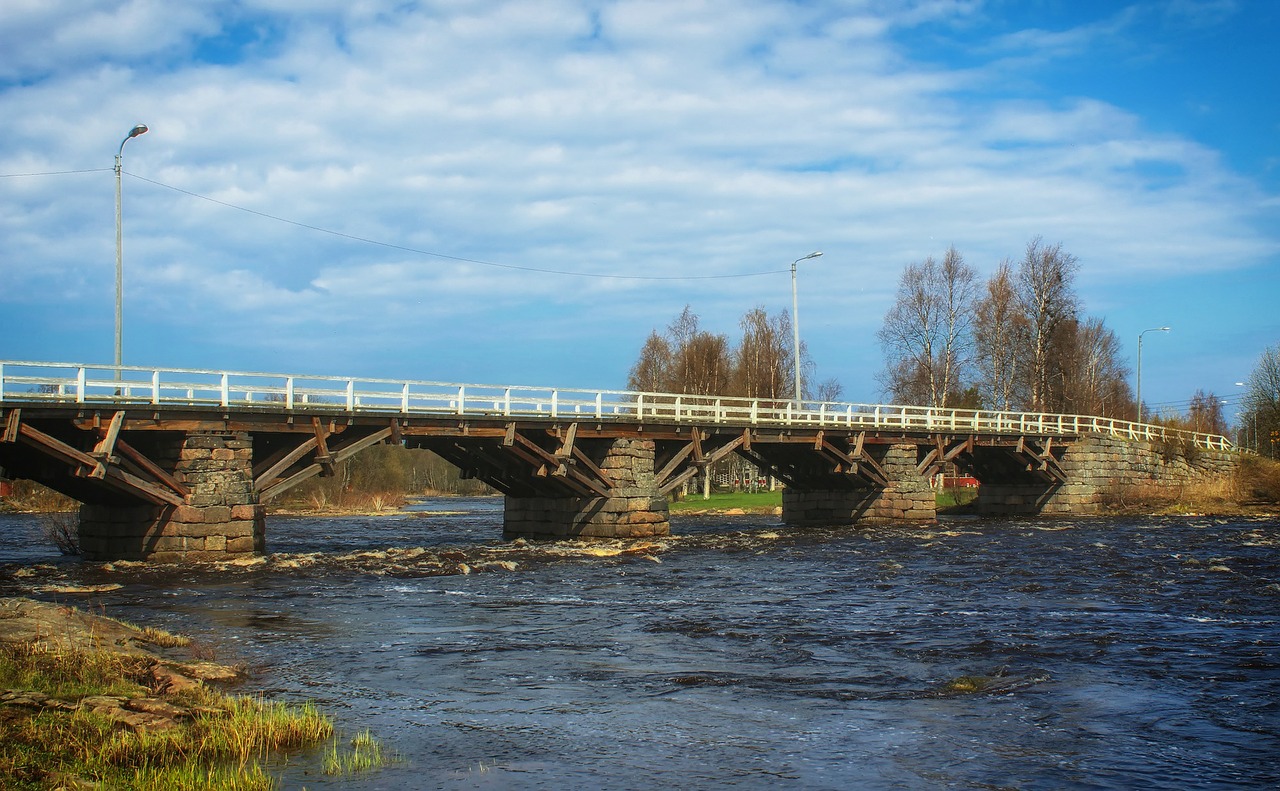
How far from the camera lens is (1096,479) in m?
57.3

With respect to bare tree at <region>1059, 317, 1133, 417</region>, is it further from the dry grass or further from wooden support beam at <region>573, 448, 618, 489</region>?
wooden support beam at <region>573, 448, 618, 489</region>

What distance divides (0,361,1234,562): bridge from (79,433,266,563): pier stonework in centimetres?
4

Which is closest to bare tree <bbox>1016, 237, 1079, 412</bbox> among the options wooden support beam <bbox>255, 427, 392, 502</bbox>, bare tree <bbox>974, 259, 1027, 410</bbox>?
bare tree <bbox>974, 259, 1027, 410</bbox>

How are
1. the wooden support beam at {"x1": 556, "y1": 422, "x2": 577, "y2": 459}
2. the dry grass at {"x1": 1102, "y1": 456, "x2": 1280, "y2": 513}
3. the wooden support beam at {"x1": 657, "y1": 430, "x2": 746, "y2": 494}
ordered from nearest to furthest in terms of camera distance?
1. the wooden support beam at {"x1": 556, "y1": 422, "x2": 577, "y2": 459}
2. the wooden support beam at {"x1": 657, "y1": 430, "x2": 746, "y2": 494}
3. the dry grass at {"x1": 1102, "y1": 456, "x2": 1280, "y2": 513}

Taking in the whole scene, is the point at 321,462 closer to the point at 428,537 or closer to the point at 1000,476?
the point at 428,537

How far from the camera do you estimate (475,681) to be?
13.9 metres

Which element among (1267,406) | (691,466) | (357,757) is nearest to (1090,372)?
(1267,406)

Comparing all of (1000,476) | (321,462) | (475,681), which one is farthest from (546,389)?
(1000,476)

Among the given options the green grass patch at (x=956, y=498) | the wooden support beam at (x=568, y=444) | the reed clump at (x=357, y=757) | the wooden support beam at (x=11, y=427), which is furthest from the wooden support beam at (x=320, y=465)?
the green grass patch at (x=956, y=498)

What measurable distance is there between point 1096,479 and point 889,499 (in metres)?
14.9

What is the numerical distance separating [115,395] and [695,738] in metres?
21.5

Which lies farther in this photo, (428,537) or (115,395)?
(428,537)

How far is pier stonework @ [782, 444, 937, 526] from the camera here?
1941 inches

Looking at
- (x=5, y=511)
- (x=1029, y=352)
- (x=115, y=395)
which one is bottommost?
(x=5, y=511)
